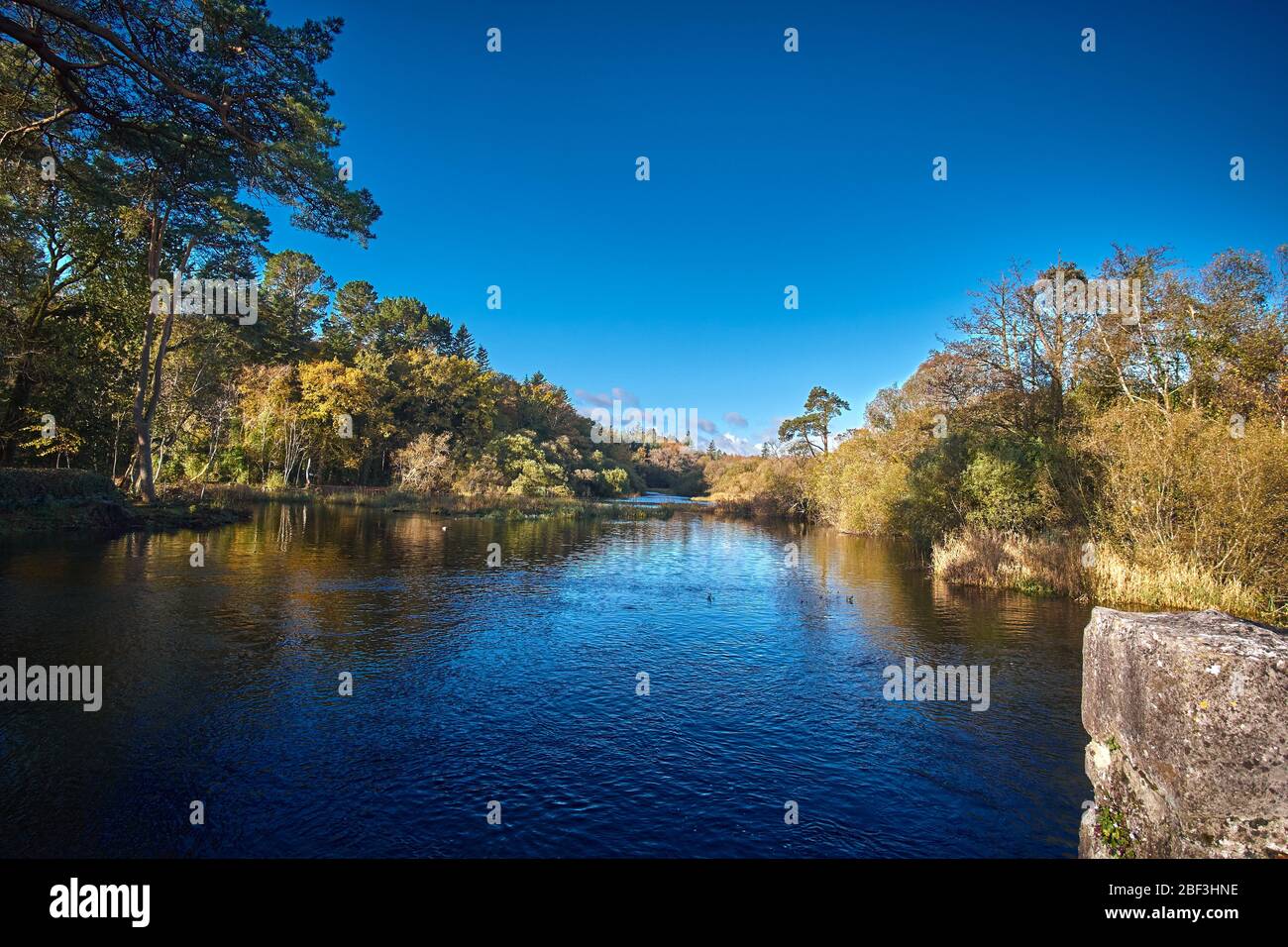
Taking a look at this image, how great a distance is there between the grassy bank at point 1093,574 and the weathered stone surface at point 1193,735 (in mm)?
15752

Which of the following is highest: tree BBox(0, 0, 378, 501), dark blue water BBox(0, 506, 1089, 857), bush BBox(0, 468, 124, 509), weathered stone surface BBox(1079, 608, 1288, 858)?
tree BBox(0, 0, 378, 501)

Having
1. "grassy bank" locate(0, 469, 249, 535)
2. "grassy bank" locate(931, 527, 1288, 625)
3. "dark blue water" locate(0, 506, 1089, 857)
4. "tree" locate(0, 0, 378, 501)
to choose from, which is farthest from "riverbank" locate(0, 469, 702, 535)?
"grassy bank" locate(931, 527, 1288, 625)

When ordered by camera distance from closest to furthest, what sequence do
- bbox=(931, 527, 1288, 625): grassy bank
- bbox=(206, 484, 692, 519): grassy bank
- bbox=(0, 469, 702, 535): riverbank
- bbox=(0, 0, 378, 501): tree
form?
bbox=(0, 0, 378, 501): tree < bbox=(931, 527, 1288, 625): grassy bank < bbox=(0, 469, 702, 535): riverbank < bbox=(206, 484, 692, 519): grassy bank

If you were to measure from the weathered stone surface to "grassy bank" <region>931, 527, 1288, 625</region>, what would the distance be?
15752 mm

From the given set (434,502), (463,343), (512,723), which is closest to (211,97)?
(512,723)

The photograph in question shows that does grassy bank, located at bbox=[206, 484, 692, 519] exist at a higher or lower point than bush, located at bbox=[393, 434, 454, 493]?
lower

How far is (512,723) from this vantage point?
979cm

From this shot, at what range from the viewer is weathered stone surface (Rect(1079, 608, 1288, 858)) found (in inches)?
152

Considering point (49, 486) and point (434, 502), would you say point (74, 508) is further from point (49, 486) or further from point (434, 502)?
point (434, 502)

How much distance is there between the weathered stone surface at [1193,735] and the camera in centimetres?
387

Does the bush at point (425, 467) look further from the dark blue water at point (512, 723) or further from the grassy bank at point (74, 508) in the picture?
the dark blue water at point (512, 723)

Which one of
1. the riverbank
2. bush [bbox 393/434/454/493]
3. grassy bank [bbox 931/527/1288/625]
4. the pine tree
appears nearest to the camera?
grassy bank [bbox 931/527/1288/625]

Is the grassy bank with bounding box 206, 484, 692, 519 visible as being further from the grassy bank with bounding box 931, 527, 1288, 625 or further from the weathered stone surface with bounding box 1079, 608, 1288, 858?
the weathered stone surface with bounding box 1079, 608, 1288, 858

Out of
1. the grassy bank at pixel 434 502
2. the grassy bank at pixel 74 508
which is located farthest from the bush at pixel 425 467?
the grassy bank at pixel 74 508
